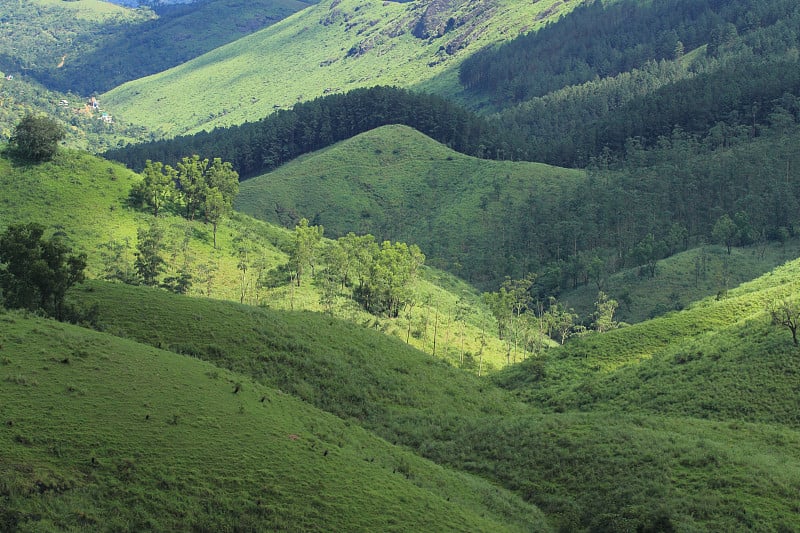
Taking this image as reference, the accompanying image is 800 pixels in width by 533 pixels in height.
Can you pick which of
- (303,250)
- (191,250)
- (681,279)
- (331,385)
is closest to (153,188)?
(191,250)

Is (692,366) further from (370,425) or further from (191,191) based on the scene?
(191,191)

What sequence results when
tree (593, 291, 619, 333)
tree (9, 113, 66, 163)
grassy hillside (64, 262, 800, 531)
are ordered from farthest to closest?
tree (9, 113, 66, 163), tree (593, 291, 619, 333), grassy hillside (64, 262, 800, 531)

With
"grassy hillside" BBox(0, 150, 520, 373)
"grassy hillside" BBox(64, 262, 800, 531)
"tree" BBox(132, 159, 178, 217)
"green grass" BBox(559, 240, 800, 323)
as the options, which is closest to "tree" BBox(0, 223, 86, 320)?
"grassy hillside" BBox(64, 262, 800, 531)

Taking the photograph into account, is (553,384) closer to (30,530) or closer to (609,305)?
(609,305)

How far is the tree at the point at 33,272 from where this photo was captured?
6800 centimetres

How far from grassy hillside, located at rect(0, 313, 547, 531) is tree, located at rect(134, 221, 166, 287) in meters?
49.3

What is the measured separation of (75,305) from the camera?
71.6m

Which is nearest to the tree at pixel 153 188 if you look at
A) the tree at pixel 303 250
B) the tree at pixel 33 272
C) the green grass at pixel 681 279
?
the tree at pixel 303 250

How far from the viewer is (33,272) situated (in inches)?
2665

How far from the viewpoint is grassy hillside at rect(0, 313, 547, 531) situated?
37.4 metres

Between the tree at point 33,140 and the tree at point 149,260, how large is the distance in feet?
97.2

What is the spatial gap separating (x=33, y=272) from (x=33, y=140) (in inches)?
2675

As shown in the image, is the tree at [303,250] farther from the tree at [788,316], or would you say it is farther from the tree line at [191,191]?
the tree at [788,316]

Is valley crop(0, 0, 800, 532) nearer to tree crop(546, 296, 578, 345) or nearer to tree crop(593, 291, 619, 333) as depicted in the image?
tree crop(593, 291, 619, 333)
